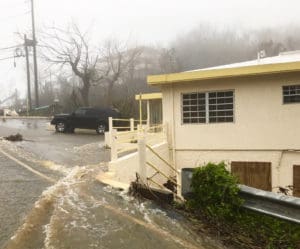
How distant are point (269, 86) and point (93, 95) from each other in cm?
4576

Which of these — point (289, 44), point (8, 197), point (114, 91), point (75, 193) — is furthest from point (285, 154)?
point (289, 44)

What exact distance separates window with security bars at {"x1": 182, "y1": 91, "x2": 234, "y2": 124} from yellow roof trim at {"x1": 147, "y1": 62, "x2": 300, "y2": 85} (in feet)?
2.84

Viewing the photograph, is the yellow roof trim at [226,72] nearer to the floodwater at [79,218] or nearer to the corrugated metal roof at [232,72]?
the corrugated metal roof at [232,72]

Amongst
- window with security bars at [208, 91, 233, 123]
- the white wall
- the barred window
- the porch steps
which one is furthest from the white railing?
window with security bars at [208, 91, 233, 123]

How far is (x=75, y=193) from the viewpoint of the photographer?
8742 millimetres

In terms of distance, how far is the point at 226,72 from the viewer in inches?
580

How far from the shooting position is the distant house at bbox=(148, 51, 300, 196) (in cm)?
1477

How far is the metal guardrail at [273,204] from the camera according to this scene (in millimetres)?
6094

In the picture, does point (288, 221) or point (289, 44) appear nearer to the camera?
point (288, 221)

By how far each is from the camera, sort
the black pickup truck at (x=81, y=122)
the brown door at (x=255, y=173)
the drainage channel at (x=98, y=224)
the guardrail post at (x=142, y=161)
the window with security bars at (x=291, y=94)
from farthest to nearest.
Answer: the black pickup truck at (x=81, y=122) → the brown door at (x=255, y=173) → the window with security bars at (x=291, y=94) → the guardrail post at (x=142, y=161) → the drainage channel at (x=98, y=224)

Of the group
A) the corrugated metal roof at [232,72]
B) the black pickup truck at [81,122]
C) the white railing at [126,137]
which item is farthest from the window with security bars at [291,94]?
the black pickup truck at [81,122]

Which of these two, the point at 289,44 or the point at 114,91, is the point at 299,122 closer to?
the point at 114,91

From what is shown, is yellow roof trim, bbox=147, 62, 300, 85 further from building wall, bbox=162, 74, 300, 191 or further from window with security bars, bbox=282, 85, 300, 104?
window with security bars, bbox=282, 85, 300, 104

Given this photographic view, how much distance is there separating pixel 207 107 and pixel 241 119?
1314mm
